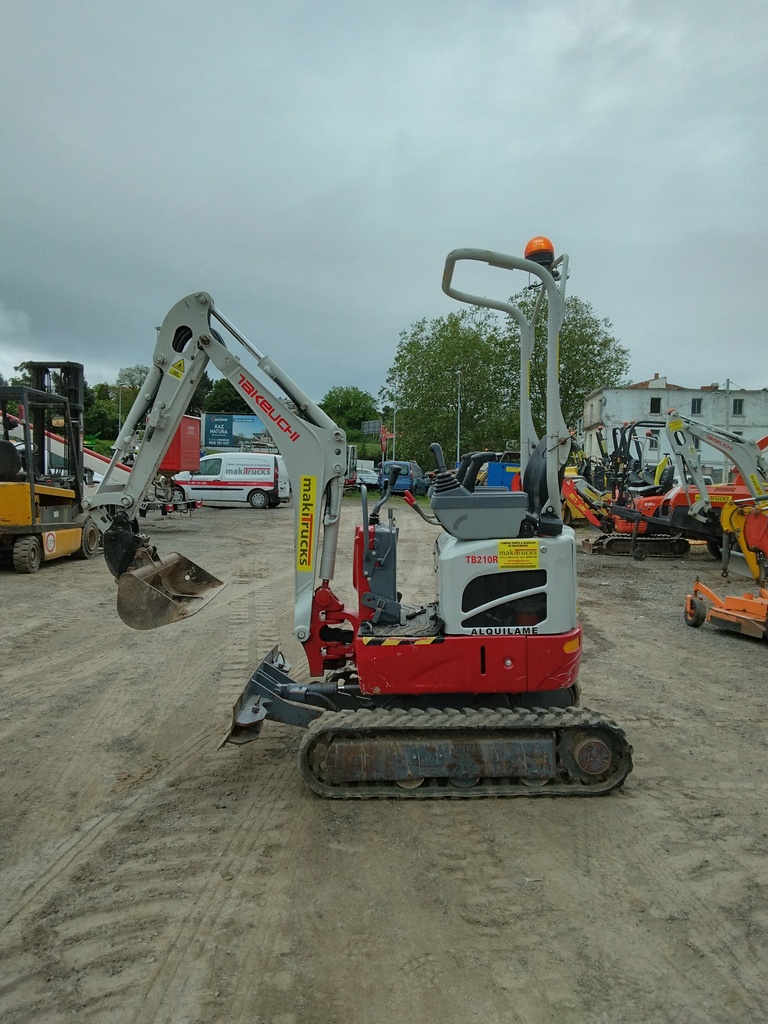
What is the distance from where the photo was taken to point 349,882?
3396 mm

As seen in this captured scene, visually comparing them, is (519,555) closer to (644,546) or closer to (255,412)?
(255,412)

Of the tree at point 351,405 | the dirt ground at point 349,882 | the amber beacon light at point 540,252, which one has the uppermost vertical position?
the tree at point 351,405

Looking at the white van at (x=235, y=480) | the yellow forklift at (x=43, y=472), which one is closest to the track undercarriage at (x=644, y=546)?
the yellow forklift at (x=43, y=472)

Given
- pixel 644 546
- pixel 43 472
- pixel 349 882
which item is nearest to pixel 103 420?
pixel 43 472

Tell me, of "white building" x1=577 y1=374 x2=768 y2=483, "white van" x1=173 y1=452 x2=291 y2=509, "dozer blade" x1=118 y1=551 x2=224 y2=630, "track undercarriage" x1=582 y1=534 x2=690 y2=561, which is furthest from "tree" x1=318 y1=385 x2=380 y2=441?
"dozer blade" x1=118 y1=551 x2=224 y2=630

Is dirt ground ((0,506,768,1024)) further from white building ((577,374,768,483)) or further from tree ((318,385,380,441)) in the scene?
tree ((318,385,380,441))

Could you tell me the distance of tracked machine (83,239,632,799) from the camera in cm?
416

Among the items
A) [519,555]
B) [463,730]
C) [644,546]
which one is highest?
[519,555]

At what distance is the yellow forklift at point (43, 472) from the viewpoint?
11516 millimetres

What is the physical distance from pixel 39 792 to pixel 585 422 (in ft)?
178

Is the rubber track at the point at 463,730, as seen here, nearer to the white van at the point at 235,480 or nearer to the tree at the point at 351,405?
the white van at the point at 235,480

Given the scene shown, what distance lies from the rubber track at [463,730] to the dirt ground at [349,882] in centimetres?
7

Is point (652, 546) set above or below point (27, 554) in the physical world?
below

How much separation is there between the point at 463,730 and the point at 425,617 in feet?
2.90
